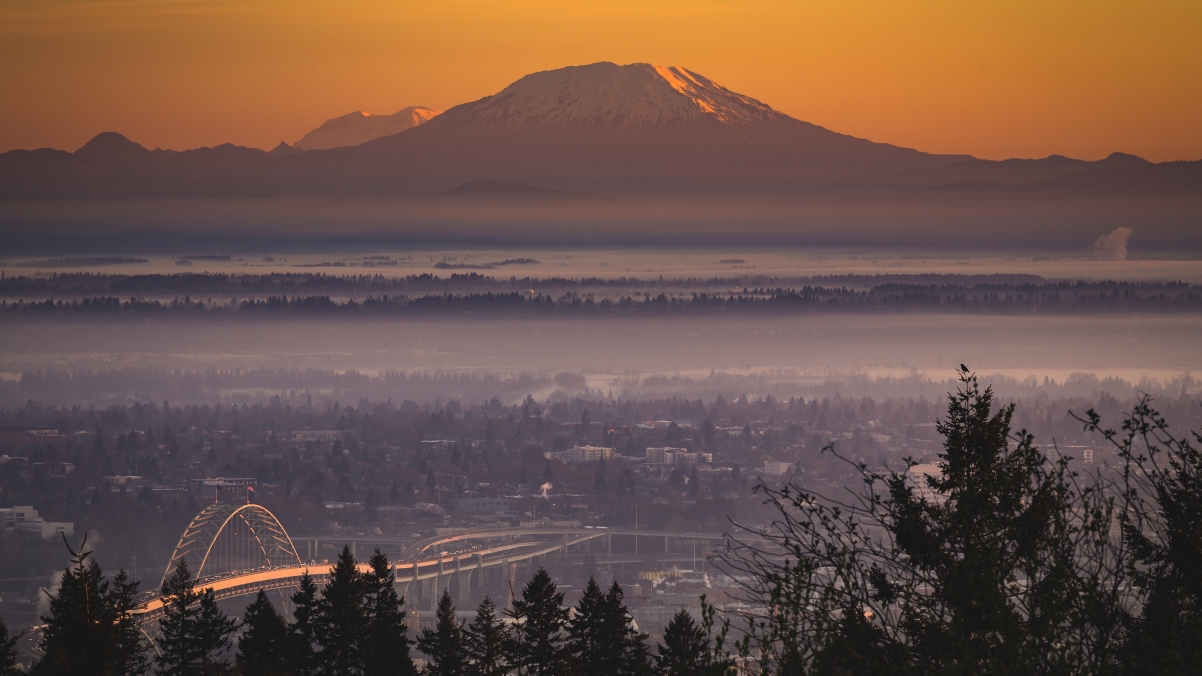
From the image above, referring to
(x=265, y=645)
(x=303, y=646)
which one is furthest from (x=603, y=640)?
(x=265, y=645)

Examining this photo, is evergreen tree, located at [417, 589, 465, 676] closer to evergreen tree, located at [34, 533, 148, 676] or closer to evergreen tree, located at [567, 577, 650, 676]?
evergreen tree, located at [567, 577, 650, 676]

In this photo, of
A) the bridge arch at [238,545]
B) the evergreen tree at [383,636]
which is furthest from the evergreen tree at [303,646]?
the bridge arch at [238,545]

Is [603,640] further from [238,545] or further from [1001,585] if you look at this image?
[238,545]

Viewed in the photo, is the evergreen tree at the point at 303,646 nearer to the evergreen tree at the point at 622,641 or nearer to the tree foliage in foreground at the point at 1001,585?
the evergreen tree at the point at 622,641

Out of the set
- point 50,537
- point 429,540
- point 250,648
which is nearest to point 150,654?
point 250,648

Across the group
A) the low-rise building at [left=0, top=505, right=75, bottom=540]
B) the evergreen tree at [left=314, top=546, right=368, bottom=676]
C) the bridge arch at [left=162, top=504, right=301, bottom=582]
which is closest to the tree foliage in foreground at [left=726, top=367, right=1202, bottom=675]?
the evergreen tree at [left=314, top=546, right=368, bottom=676]
